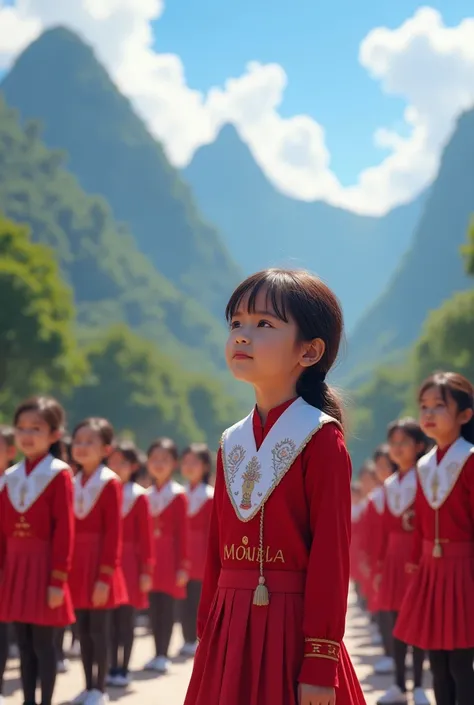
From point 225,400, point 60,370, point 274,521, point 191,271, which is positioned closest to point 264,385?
point 274,521

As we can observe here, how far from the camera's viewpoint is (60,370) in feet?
103

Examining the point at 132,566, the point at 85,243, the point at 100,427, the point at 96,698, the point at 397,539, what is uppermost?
the point at 85,243

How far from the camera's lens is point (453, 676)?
5395 millimetres

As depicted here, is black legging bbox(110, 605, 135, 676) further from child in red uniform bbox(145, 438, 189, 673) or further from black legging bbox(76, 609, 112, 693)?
black legging bbox(76, 609, 112, 693)

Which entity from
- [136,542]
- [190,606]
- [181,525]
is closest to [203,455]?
[181,525]

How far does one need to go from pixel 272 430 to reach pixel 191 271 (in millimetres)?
131146

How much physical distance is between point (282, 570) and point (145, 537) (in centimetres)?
544

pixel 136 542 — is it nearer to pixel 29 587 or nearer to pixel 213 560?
pixel 29 587

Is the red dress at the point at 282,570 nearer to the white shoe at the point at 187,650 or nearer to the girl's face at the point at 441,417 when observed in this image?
the girl's face at the point at 441,417

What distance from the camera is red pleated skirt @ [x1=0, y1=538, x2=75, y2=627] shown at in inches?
233

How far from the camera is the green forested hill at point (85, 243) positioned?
82.2m

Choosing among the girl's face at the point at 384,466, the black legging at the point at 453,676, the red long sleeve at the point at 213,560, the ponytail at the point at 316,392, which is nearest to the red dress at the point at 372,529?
the girl's face at the point at 384,466

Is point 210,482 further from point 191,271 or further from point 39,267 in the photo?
point 191,271

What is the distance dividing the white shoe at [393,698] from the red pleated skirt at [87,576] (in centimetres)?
181
